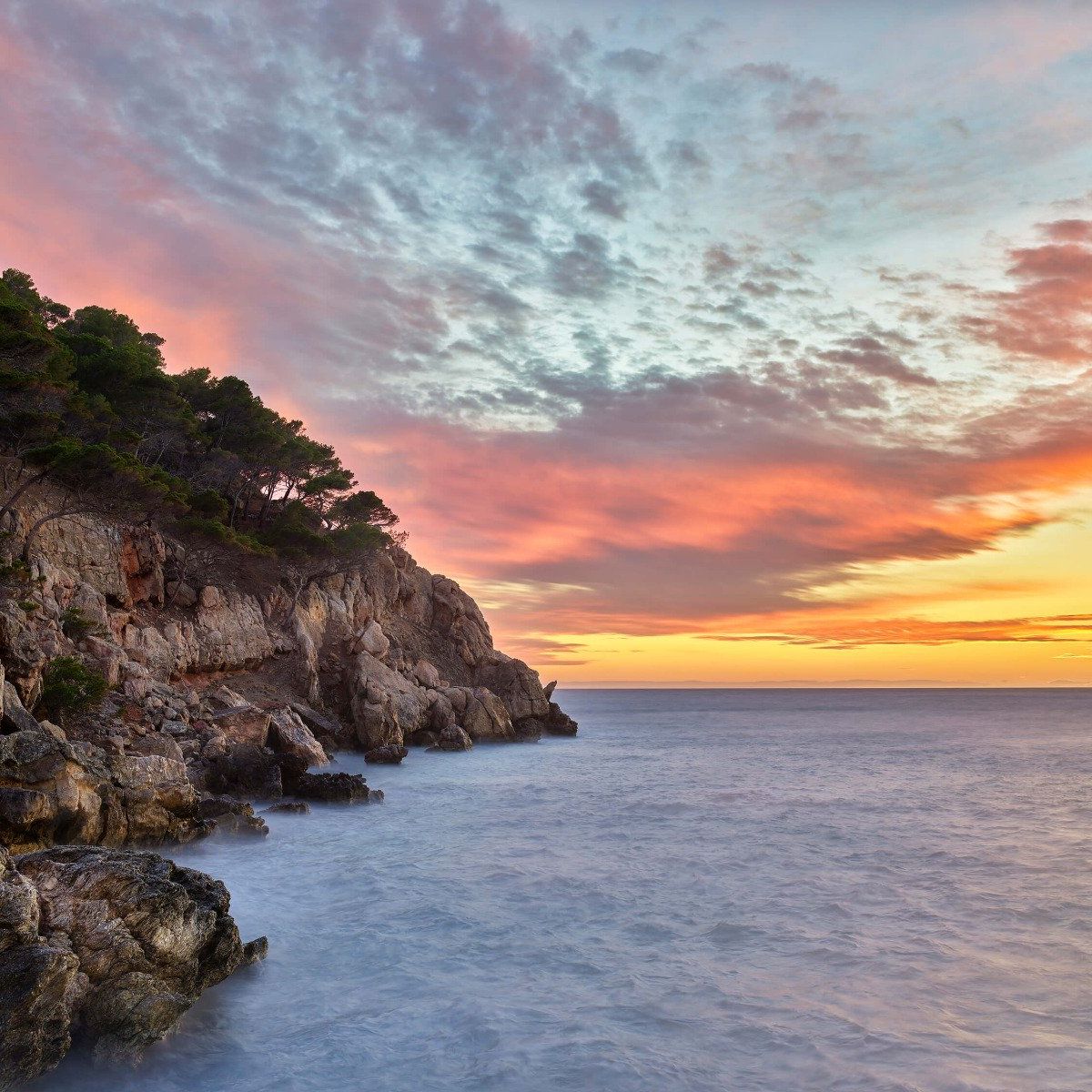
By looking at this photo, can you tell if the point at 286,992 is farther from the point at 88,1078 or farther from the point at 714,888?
the point at 714,888

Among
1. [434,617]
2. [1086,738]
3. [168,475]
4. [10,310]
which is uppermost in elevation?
[10,310]

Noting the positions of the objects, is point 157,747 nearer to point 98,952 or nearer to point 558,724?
point 98,952

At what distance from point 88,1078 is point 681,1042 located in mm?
5836

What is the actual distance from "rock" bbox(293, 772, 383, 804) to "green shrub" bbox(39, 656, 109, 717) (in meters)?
6.33

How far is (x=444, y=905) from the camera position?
13.7 m

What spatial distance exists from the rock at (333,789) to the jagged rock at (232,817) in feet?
15.5

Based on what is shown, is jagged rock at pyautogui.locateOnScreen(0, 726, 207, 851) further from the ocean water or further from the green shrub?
the green shrub

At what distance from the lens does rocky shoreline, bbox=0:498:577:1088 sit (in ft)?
25.1

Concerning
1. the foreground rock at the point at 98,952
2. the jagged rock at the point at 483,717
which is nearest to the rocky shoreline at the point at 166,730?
the foreground rock at the point at 98,952

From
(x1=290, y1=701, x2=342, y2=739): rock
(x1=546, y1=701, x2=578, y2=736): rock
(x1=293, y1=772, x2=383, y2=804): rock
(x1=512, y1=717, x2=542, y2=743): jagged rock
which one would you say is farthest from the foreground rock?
(x1=546, y1=701, x2=578, y2=736): rock

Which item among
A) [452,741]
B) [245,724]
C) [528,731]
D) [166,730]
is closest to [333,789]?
[245,724]

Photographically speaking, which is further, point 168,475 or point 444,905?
point 168,475

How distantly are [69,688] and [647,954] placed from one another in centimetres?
1590

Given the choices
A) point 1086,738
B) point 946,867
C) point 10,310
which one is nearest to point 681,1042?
point 946,867
